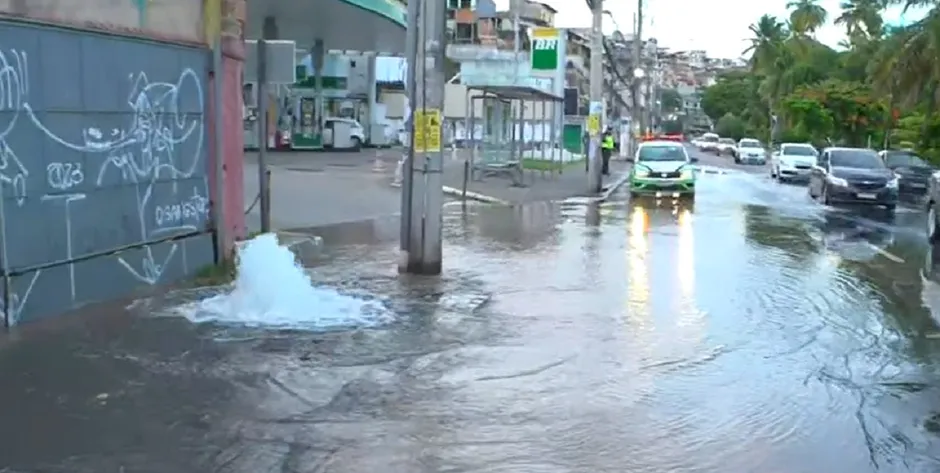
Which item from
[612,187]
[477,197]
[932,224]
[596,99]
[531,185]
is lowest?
[612,187]

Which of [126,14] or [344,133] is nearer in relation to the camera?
[126,14]

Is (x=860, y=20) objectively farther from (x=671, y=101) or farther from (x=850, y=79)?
(x=671, y=101)

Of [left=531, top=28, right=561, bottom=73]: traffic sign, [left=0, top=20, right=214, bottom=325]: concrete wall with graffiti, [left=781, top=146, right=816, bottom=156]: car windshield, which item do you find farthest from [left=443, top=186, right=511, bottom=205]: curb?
[left=781, top=146, right=816, bottom=156]: car windshield

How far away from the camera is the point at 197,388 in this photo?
809 cm

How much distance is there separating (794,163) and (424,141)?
35.3 meters

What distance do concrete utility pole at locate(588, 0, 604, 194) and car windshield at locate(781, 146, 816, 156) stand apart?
15692mm

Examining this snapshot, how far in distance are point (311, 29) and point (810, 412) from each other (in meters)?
31.3

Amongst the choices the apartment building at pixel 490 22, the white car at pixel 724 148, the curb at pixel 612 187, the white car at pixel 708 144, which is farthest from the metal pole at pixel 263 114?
the white car at pixel 708 144

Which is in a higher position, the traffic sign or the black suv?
the traffic sign

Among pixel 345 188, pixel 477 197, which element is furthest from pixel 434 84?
pixel 345 188

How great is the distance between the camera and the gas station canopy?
93.3 feet

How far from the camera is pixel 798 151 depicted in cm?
4822

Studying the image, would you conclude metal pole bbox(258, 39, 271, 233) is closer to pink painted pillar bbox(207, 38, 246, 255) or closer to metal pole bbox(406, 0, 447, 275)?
pink painted pillar bbox(207, 38, 246, 255)

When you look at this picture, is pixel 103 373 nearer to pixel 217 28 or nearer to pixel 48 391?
pixel 48 391
